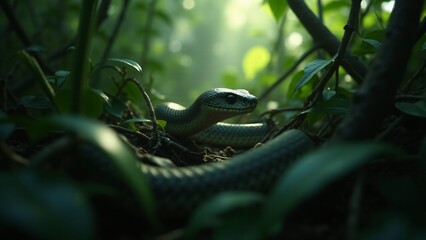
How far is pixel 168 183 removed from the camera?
82.3 inches

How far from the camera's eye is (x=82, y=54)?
1835 mm

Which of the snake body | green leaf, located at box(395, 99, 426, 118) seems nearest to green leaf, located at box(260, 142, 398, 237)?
green leaf, located at box(395, 99, 426, 118)

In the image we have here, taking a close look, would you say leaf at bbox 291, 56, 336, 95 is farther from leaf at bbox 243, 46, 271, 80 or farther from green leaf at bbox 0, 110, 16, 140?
leaf at bbox 243, 46, 271, 80

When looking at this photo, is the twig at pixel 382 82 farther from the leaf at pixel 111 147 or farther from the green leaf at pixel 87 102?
the green leaf at pixel 87 102

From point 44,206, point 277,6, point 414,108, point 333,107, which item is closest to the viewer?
point 44,206

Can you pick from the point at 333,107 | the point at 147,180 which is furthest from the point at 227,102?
the point at 147,180

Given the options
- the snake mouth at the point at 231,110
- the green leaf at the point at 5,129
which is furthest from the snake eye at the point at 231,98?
the green leaf at the point at 5,129

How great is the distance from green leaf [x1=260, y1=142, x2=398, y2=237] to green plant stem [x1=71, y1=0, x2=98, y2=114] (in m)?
0.98

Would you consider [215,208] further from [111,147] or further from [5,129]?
[5,129]

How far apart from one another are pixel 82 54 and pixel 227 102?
235 centimetres

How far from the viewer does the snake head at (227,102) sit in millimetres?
3988

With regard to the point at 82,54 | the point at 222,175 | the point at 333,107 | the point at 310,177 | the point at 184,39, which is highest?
the point at 82,54

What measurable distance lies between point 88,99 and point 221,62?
5179cm

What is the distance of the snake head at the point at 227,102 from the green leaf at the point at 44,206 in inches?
105
